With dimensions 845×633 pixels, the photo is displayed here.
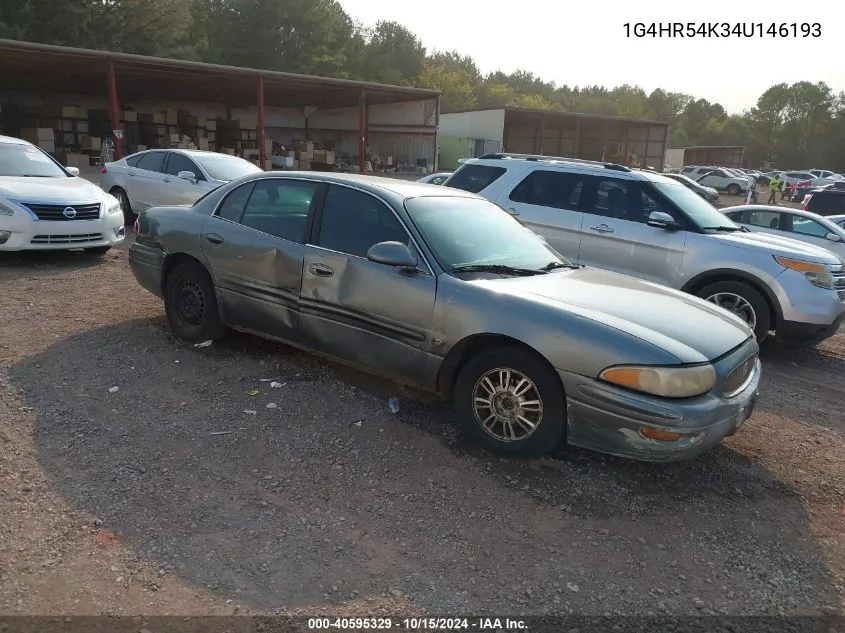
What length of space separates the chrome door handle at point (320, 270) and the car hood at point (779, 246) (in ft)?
14.3

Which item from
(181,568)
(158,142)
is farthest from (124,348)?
(158,142)

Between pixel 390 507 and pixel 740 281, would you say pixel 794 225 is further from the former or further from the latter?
pixel 390 507

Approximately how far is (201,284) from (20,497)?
2.43 m

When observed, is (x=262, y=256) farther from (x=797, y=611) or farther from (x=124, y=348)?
(x=797, y=611)

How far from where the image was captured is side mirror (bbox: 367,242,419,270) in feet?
13.1

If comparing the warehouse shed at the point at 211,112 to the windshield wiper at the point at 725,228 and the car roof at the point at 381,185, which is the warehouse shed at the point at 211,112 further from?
the windshield wiper at the point at 725,228

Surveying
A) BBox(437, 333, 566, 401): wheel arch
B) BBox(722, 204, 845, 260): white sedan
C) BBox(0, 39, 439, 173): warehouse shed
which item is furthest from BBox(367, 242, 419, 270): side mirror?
BBox(0, 39, 439, 173): warehouse shed

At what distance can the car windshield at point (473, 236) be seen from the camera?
13.9ft

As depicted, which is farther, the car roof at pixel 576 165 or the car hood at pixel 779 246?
the car roof at pixel 576 165

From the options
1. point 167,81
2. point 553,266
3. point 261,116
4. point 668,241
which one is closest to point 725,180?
point 261,116

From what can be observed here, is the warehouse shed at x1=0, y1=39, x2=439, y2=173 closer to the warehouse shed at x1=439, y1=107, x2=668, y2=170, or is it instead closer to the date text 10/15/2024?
the warehouse shed at x1=439, y1=107, x2=668, y2=170

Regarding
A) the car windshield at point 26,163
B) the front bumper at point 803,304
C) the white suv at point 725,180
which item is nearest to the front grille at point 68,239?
the car windshield at point 26,163

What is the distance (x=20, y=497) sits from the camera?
3178 millimetres

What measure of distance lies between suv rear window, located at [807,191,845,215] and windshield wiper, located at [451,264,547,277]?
1226 cm
